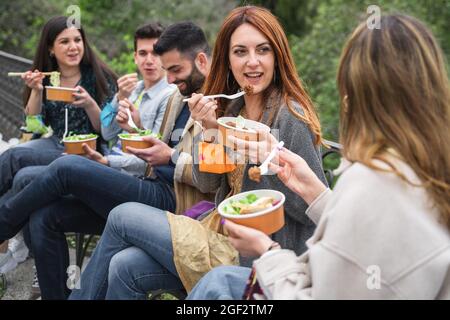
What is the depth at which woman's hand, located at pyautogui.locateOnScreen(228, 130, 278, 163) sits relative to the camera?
2.35m

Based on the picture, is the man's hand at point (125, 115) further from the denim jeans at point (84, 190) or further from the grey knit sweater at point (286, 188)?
the grey knit sweater at point (286, 188)

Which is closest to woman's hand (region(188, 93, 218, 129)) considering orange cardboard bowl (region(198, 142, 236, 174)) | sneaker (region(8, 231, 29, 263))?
orange cardboard bowl (region(198, 142, 236, 174))

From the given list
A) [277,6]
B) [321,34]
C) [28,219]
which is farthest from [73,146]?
[277,6]

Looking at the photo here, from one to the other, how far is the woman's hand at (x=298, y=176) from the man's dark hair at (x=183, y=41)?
1246 millimetres

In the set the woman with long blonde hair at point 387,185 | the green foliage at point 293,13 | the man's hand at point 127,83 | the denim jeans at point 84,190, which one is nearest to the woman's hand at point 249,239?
the woman with long blonde hair at point 387,185

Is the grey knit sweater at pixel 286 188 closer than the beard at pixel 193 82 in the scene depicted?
Yes

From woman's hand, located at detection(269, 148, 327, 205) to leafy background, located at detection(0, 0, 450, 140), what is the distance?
5471 millimetres

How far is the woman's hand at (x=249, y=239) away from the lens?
198 cm

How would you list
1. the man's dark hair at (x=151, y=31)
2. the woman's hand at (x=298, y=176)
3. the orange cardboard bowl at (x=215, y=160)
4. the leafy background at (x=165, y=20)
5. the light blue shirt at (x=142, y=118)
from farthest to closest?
the leafy background at (x=165, y=20) → the man's dark hair at (x=151, y=31) → the light blue shirt at (x=142, y=118) → the orange cardboard bowl at (x=215, y=160) → the woman's hand at (x=298, y=176)

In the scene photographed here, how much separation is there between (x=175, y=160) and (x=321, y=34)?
5.12m

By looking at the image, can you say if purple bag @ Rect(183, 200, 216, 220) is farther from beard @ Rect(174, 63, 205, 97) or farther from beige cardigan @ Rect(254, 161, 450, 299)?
beige cardigan @ Rect(254, 161, 450, 299)

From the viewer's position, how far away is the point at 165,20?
10.7m

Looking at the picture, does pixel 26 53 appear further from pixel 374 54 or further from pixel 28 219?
pixel 374 54
